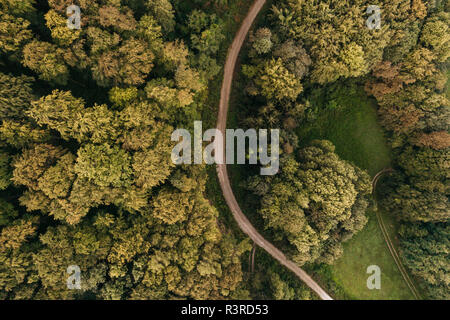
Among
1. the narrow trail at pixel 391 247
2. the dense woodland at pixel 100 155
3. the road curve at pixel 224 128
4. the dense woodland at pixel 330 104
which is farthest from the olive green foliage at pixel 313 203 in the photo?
the dense woodland at pixel 100 155

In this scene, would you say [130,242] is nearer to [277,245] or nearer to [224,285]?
[224,285]

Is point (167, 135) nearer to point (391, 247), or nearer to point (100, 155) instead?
point (100, 155)

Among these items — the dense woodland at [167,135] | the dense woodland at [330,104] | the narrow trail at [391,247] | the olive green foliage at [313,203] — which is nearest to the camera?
the dense woodland at [167,135]

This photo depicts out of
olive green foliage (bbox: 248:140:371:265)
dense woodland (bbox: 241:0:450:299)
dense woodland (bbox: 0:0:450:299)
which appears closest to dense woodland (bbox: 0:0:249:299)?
dense woodland (bbox: 0:0:450:299)

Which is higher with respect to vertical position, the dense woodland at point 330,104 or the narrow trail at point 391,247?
the dense woodland at point 330,104

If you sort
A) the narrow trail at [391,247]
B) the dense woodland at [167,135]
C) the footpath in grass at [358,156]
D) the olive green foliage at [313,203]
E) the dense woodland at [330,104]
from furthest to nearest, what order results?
the narrow trail at [391,247]
the footpath in grass at [358,156]
the olive green foliage at [313,203]
the dense woodland at [330,104]
the dense woodland at [167,135]

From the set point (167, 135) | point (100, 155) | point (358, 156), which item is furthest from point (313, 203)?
point (100, 155)

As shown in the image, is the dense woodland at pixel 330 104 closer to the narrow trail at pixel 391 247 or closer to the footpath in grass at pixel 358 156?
the footpath in grass at pixel 358 156
